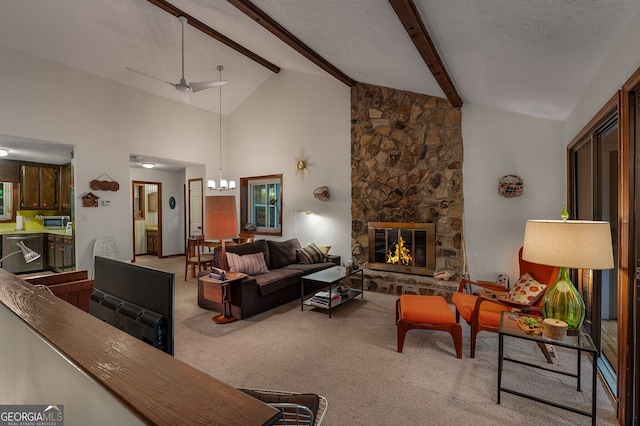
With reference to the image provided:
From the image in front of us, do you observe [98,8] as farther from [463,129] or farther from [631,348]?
[631,348]

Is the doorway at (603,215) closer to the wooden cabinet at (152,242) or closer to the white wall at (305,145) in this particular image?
the white wall at (305,145)

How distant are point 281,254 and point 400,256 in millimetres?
1950

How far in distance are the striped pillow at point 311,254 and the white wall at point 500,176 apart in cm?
237

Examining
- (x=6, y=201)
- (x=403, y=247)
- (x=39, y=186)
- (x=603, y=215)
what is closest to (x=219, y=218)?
(x=403, y=247)

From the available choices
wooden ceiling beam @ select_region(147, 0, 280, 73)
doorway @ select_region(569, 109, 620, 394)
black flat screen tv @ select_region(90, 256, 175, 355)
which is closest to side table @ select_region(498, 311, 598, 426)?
doorway @ select_region(569, 109, 620, 394)

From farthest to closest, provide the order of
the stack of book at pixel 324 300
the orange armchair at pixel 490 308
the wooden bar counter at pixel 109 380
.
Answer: the stack of book at pixel 324 300
the orange armchair at pixel 490 308
the wooden bar counter at pixel 109 380

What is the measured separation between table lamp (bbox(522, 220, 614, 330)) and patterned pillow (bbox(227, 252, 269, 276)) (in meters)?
3.21

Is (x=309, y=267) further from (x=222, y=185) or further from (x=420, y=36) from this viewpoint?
(x=420, y=36)

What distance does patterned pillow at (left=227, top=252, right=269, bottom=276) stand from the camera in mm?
4133

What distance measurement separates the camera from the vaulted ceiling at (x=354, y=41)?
2.16 meters

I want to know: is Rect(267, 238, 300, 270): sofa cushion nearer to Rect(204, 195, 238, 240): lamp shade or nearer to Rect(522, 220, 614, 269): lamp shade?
Rect(204, 195, 238, 240): lamp shade

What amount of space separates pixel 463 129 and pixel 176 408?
4927mm

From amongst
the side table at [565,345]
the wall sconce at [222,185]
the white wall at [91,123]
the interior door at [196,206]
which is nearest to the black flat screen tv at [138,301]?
the side table at [565,345]

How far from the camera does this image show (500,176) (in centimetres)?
434
